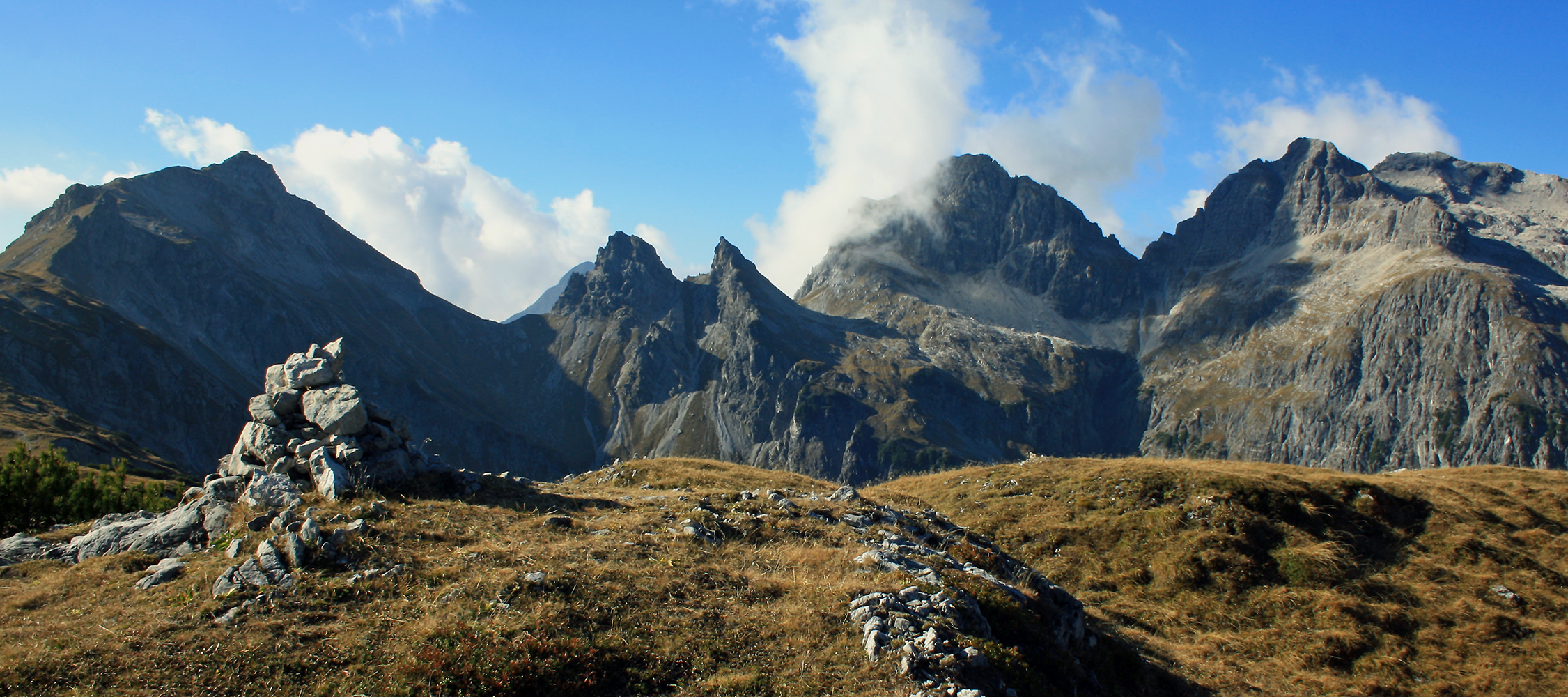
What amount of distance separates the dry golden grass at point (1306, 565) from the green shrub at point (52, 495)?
34635 mm

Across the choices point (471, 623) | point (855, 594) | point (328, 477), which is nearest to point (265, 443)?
point (328, 477)

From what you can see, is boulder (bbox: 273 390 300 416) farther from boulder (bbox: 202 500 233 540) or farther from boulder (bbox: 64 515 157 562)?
boulder (bbox: 64 515 157 562)

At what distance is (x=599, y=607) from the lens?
48.9ft

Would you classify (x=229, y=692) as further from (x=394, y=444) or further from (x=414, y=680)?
(x=394, y=444)

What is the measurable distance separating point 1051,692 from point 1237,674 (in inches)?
386

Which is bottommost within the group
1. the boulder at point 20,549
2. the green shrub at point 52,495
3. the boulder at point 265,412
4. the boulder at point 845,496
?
the green shrub at point 52,495

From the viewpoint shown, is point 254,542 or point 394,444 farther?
point 394,444

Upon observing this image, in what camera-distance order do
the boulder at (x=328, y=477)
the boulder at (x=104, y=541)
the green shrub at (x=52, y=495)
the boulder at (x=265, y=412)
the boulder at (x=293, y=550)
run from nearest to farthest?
the boulder at (x=293, y=550) → the boulder at (x=104, y=541) → the boulder at (x=328, y=477) → the boulder at (x=265, y=412) → the green shrub at (x=52, y=495)

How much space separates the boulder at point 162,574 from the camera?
15453mm

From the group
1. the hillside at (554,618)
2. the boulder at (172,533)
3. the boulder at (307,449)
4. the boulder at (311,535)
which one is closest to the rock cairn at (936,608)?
the hillside at (554,618)

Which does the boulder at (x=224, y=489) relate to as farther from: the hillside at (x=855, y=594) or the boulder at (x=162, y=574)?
the boulder at (x=162, y=574)

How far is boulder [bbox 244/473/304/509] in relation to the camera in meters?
18.7

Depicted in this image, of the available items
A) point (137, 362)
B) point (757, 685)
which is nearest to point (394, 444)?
point (757, 685)

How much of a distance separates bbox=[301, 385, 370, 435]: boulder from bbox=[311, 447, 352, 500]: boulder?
3.37 feet
